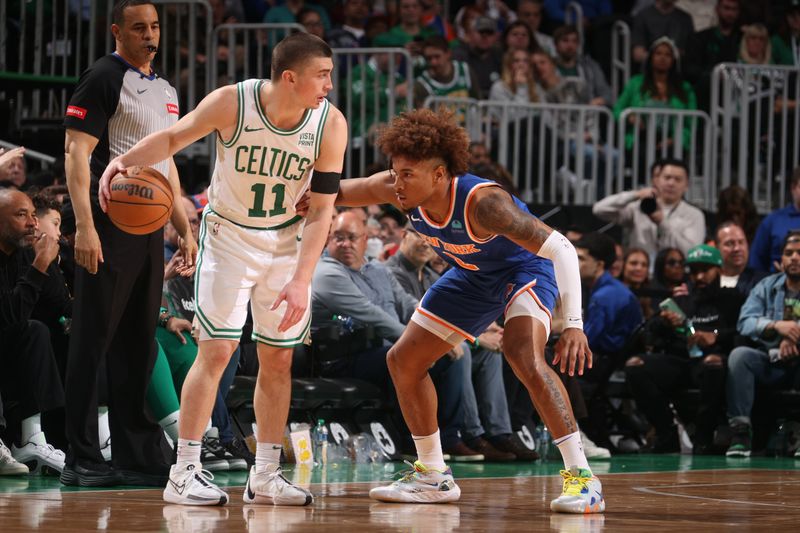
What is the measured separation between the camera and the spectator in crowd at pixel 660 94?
42.3 feet

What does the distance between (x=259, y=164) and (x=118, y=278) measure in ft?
3.51

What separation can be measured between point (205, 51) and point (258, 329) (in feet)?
22.7

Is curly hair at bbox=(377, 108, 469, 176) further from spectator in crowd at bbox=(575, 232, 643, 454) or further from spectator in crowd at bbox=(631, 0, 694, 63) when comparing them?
spectator in crowd at bbox=(631, 0, 694, 63)

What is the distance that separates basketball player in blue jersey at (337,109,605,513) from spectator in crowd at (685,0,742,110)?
8.74 m

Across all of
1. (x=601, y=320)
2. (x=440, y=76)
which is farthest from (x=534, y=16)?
(x=601, y=320)

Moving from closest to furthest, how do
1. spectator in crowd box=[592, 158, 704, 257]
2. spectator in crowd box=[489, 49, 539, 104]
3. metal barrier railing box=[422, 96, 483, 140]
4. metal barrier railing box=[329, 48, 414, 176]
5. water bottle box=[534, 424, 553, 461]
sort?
water bottle box=[534, 424, 553, 461] → spectator in crowd box=[592, 158, 704, 257] → metal barrier railing box=[329, 48, 414, 176] → metal barrier railing box=[422, 96, 483, 140] → spectator in crowd box=[489, 49, 539, 104]

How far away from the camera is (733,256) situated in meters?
10.7

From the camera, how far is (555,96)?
13188 millimetres

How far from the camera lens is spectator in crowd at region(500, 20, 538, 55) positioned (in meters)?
13.4

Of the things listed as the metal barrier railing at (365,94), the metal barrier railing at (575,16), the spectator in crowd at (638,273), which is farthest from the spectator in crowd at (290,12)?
the spectator in crowd at (638,273)

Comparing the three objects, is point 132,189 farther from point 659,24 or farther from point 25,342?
point 659,24

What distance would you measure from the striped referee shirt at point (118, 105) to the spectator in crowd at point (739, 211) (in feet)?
22.1

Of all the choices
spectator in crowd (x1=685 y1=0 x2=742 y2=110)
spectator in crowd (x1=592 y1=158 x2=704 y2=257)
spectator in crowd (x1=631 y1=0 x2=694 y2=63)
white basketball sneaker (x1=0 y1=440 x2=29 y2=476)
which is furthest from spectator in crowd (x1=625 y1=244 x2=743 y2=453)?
white basketball sneaker (x1=0 y1=440 x2=29 y2=476)

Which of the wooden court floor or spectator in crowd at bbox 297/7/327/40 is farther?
spectator in crowd at bbox 297/7/327/40
